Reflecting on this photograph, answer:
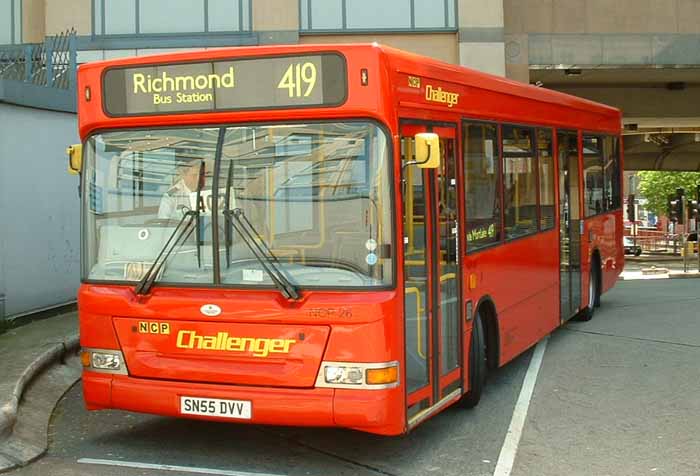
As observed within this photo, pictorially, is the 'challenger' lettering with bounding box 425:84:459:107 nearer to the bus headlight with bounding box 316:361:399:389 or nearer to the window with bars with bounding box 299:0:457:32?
the bus headlight with bounding box 316:361:399:389

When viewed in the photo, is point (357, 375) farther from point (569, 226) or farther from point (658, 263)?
point (658, 263)

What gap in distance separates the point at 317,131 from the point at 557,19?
21894 mm

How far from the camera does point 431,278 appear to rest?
723cm

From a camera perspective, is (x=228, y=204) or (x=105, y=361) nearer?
(x=228, y=204)

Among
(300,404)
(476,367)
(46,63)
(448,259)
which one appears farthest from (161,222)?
(46,63)

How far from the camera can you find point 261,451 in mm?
7297

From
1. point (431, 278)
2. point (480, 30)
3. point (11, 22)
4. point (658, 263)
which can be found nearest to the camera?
point (431, 278)

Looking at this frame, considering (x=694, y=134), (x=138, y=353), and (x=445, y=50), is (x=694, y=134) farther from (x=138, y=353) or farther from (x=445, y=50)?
(x=138, y=353)

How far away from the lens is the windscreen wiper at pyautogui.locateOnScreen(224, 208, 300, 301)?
6.55m

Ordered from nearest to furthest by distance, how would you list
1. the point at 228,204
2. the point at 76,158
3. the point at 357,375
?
the point at 357,375 → the point at 228,204 → the point at 76,158

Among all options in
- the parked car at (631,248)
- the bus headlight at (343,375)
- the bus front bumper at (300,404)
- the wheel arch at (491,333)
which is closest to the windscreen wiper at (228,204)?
the bus front bumper at (300,404)

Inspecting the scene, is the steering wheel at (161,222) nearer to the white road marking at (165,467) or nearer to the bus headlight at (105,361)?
the bus headlight at (105,361)

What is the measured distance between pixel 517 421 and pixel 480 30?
1970cm

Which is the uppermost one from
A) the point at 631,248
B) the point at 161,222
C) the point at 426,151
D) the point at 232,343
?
the point at 426,151
